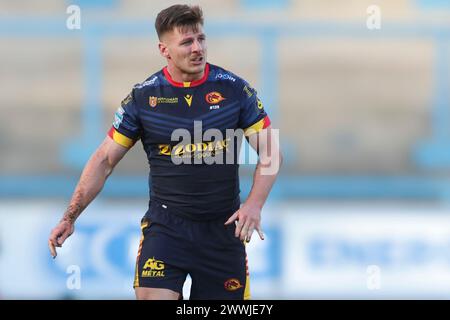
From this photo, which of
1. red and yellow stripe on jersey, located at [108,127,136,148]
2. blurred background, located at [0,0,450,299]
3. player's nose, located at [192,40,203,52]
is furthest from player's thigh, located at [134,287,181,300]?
blurred background, located at [0,0,450,299]

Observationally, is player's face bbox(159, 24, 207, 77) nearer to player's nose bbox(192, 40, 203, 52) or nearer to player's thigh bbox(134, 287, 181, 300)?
player's nose bbox(192, 40, 203, 52)

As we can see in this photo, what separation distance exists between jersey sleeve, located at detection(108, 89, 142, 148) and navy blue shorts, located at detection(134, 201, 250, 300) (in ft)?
1.21

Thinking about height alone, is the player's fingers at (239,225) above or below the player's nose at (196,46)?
below

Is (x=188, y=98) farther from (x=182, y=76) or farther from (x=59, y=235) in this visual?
(x=59, y=235)

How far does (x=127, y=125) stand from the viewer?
15.0ft

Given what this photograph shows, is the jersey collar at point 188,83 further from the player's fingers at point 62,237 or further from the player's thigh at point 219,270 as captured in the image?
the player's fingers at point 62,237

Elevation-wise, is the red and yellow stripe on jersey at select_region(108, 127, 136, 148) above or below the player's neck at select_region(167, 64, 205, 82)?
below

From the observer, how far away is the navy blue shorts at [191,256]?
4523 mm

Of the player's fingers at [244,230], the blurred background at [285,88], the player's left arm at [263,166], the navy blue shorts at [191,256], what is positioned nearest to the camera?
the player's fingers at [244,230]

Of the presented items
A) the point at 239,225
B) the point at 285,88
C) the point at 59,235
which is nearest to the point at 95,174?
the point at 59,235

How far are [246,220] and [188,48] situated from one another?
90cm

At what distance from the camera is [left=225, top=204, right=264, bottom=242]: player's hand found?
14.1 ft

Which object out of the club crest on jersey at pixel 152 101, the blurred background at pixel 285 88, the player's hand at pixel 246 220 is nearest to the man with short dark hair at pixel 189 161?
the club crest on jersey at pixel 152 101

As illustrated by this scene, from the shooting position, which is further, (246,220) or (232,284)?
(232,284)
